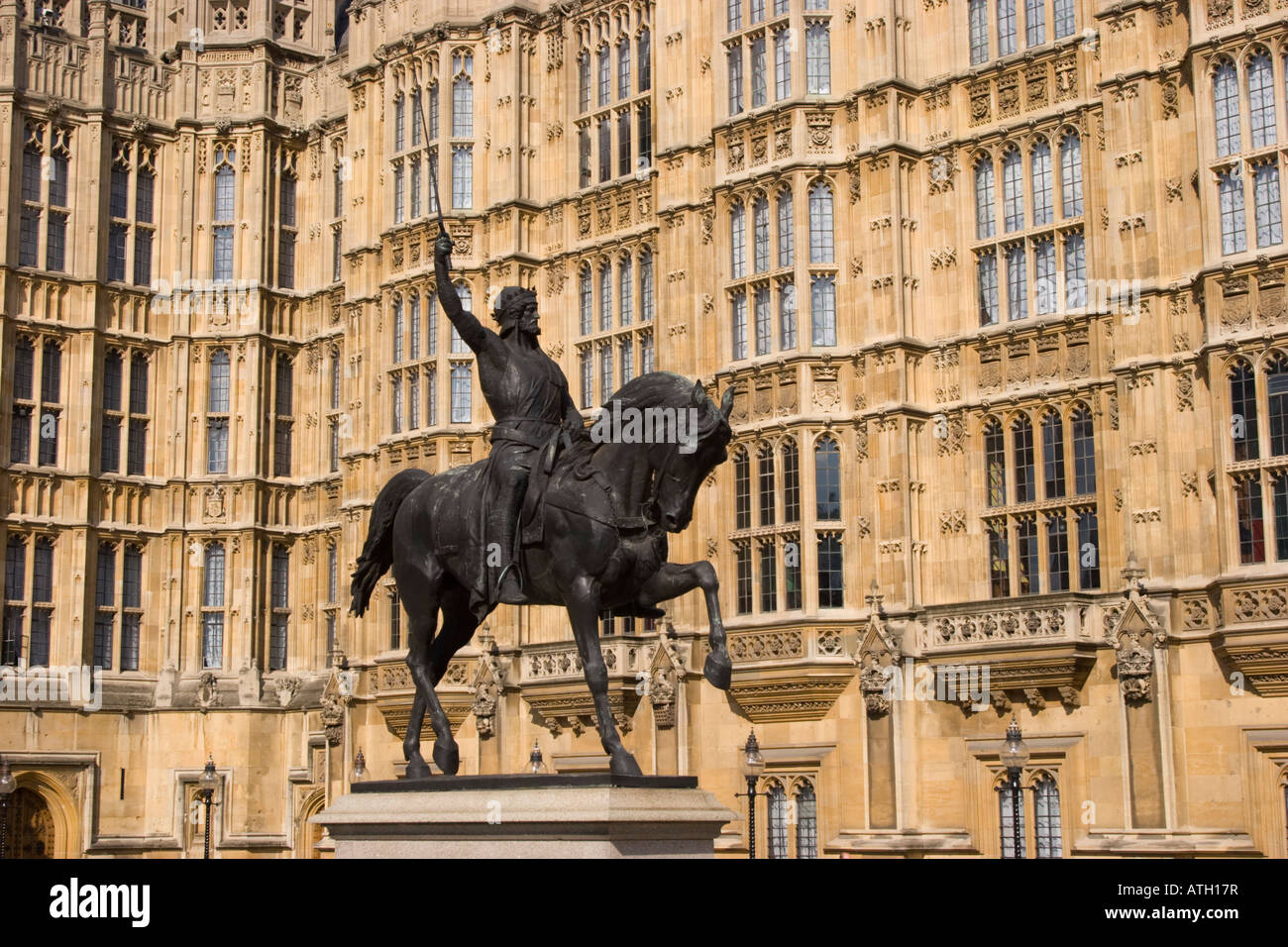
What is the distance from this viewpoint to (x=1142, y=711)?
2922cm

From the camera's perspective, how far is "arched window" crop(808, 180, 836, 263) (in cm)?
3472

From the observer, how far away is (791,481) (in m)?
34.3

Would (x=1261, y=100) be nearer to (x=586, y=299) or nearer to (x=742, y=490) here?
(x=742, y=490)

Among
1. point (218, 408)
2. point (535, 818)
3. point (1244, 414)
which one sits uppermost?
point (218, 408)

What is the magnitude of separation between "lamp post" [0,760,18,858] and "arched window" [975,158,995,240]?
23004 millimetres

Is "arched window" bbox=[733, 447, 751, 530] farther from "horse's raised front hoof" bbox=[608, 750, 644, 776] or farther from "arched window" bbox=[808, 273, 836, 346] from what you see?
"horse's raised front hoof" bbox=[608, 750, 644, 776]

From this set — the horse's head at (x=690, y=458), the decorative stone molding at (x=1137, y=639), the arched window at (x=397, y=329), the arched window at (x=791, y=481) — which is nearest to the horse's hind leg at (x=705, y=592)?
the horse's head at (x=690, y=458)

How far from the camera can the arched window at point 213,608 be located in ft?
154

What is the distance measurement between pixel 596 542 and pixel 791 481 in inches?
765

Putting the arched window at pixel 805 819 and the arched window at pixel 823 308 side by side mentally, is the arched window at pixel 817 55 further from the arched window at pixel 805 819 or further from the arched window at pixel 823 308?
the arched window at pixel 805 819

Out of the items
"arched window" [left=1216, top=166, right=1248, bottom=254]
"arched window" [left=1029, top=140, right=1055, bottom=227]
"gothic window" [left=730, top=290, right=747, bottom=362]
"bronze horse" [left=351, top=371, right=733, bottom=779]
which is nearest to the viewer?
"bronze horse" [left=351, top=371, right=733, bottom=779]

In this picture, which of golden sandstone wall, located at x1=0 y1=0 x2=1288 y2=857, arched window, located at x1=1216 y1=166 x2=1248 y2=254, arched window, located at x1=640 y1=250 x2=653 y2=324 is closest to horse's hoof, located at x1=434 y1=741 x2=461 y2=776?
golden sandstone wall, located at x1=0 y1=0 x2=1288 y2=857

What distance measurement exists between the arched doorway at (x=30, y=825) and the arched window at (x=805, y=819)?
1945 cm

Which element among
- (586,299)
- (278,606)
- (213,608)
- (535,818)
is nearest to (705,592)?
(535,818)
